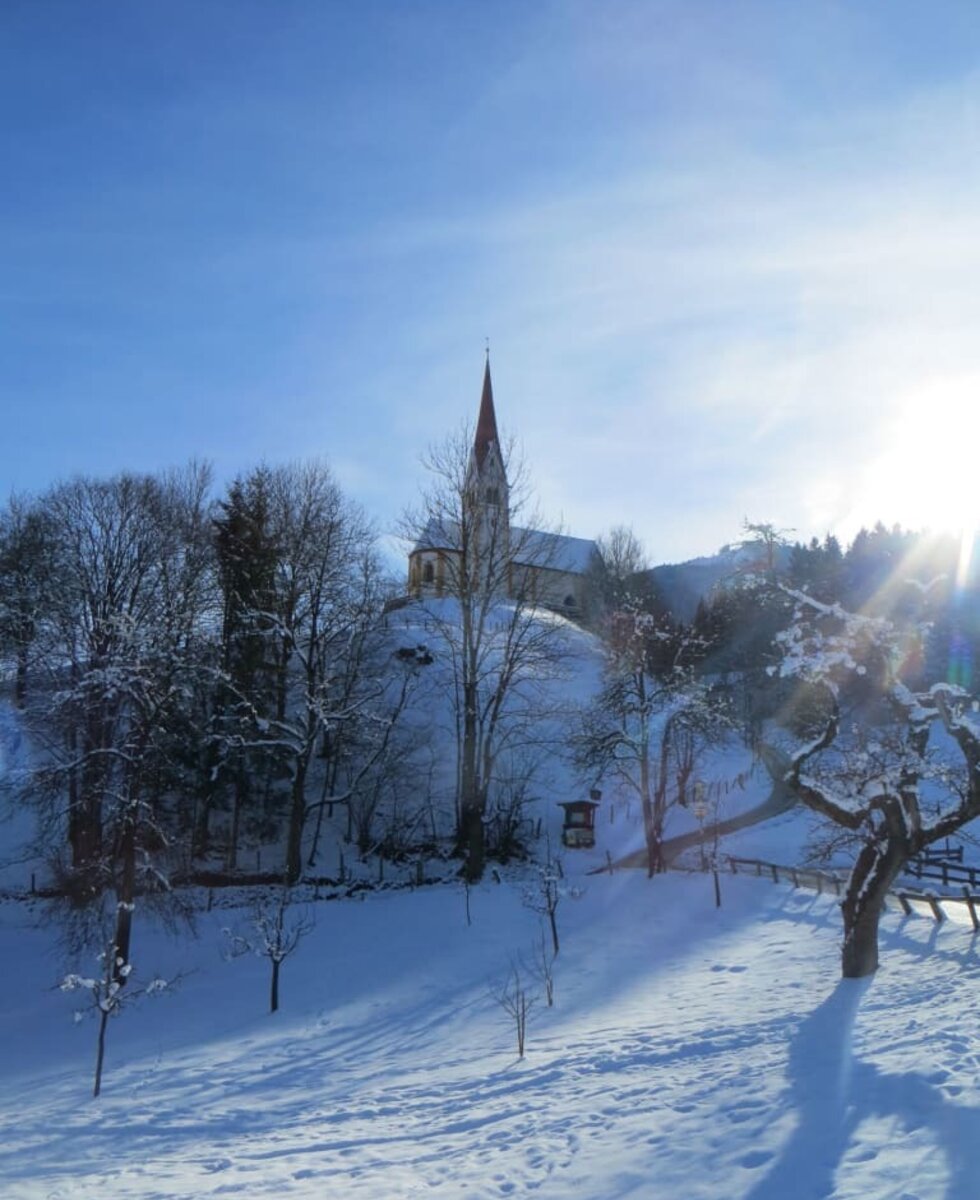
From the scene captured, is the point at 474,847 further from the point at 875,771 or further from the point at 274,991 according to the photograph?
the point at 875,771

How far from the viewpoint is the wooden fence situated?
16203 mm

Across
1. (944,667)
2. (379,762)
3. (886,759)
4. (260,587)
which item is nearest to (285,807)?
(379,762)

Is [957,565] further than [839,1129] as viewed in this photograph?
Yes

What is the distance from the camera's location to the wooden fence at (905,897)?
1620 cm

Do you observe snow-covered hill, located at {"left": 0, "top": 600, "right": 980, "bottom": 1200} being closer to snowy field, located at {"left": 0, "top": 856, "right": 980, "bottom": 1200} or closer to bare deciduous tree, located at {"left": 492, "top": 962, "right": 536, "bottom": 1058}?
snowy field, located at {"left": 0, "top": 856, "right": 980, "bottom": 1200}

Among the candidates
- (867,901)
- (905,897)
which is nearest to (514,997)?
(867,901)

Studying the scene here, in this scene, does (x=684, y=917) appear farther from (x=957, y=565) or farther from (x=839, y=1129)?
(x=957, y=565)

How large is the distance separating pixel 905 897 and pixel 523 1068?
971 centimetres

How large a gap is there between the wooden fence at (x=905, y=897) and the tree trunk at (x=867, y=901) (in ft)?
9.97

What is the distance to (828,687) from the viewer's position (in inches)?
530

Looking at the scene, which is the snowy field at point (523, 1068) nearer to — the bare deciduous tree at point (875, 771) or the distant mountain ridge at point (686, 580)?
the bare deciduous tree at point (875, 771)

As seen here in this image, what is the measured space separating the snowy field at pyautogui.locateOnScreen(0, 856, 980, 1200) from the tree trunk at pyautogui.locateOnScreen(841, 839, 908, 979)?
504 mm

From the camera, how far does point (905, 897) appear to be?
17359 mm

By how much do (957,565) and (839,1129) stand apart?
42714 millimetres
